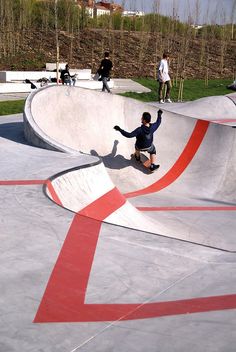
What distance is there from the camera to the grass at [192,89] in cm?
2283

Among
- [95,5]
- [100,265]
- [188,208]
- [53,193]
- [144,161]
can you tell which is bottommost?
[188,208]

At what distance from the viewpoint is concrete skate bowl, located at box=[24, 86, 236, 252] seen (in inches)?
374

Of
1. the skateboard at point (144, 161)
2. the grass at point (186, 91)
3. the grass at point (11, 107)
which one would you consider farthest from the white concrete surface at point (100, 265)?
the grass at point (186, 91)

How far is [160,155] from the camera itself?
12453mm

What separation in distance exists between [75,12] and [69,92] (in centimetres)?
2341

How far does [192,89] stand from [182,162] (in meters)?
15.2

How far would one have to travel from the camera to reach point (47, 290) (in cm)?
445

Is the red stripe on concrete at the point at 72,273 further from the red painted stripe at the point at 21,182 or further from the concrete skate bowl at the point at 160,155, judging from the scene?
the concrete skate bowl at the point at 160,155

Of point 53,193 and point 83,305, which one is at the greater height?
point 83,305

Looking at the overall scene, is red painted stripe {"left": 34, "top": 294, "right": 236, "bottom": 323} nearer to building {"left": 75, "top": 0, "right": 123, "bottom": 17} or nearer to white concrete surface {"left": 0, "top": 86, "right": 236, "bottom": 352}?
white concrete surface {"left": 0, "top": 86, "right": 236, "bottom": 352}

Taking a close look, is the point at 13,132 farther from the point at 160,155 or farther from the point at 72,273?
the point at 72,273

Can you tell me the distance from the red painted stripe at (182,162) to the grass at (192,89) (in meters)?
9.47

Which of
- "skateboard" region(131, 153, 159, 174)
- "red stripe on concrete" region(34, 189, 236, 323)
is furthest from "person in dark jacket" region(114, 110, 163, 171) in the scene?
"red stripe on concrete" region(34, 189, 236, 323)

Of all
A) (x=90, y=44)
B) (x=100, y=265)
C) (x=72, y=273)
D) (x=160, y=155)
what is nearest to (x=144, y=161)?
(x=160, y=155)
